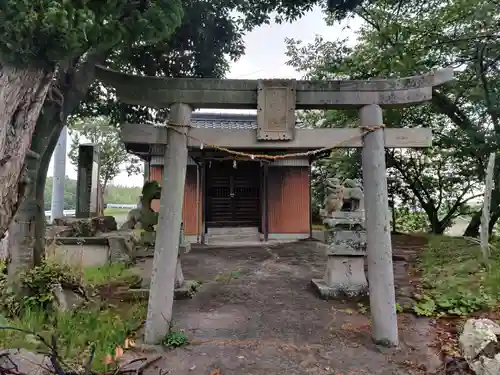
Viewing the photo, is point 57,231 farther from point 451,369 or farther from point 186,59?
point 451,369

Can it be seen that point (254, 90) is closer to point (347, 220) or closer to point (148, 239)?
point (347, 220)

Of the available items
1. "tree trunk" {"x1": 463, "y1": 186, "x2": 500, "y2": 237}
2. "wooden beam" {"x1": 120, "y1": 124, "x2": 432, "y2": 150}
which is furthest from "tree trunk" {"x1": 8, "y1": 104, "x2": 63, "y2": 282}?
"tree trunk" {"x1": 463, "y1": 186, "x2": 500, "y2": 237}

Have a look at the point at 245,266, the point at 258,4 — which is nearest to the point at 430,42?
the point at 258,4

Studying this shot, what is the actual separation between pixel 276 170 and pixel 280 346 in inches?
365

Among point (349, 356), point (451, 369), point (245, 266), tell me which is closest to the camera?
point (451, 369)

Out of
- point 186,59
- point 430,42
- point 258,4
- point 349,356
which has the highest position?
point 430,42

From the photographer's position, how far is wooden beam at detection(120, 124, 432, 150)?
4199 mm

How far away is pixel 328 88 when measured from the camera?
4367 millimetres

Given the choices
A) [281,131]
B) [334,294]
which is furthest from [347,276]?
[281,131]

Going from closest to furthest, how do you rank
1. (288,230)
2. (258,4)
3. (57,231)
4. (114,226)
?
(258,4) → (57,231) → (114,226) → (288,230)

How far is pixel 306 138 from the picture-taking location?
14.2 feet

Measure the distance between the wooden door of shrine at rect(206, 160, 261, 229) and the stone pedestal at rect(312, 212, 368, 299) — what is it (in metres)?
7.15

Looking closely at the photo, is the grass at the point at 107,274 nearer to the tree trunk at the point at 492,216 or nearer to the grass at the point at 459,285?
the grass at the point at 459,285

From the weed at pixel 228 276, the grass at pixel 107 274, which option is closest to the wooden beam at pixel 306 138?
the weed at pixel 228 276
